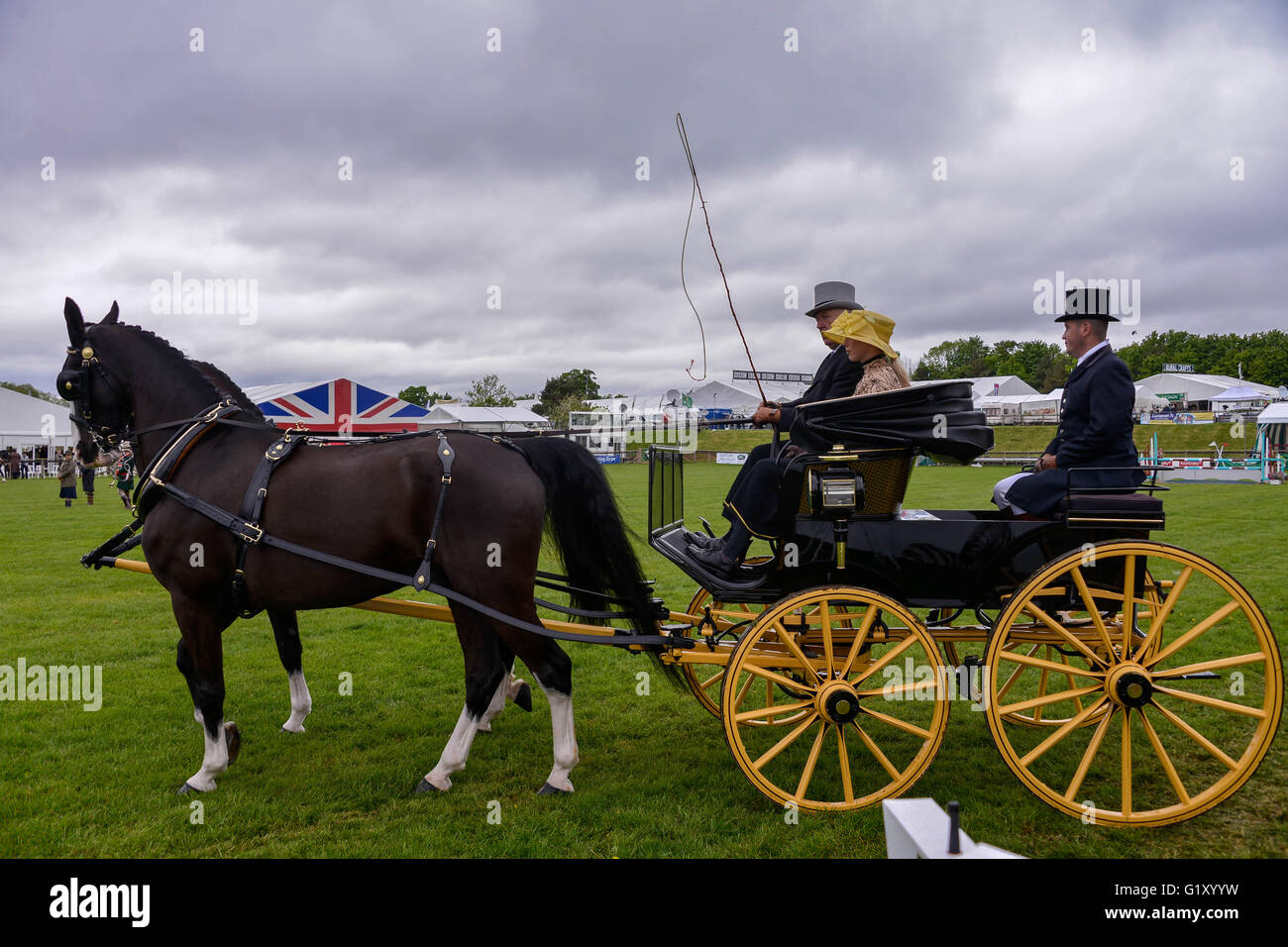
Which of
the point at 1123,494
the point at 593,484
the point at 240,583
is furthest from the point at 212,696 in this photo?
the point at 1123,494

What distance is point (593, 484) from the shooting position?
15.9 ft

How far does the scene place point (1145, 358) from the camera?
3484 inches

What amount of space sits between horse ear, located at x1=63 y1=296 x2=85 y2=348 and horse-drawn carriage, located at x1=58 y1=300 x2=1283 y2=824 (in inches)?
1.2

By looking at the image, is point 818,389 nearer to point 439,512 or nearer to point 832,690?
point 832,690

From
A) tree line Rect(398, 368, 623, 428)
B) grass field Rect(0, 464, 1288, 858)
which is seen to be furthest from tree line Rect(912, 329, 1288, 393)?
grass field Rect(0, 464, 1288, 858)

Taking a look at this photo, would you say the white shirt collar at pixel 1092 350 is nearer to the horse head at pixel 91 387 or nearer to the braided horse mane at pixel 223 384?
the braided horse mane at pixel 223 384

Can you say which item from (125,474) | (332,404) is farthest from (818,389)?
(332,404)

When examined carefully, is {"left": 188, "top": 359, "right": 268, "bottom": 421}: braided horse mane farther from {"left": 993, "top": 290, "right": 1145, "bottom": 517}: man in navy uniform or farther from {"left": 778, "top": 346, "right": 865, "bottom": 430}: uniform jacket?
{"left": 993, "top": 290, "right": 1145, "bottom": 517}: man in navy uniform

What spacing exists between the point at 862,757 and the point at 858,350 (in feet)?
8.28

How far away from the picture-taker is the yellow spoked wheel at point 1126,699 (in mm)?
3762

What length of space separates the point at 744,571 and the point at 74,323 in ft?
14.1

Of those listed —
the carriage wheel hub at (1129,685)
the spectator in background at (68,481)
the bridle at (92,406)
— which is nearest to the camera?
the carriage wheel hub at (1129,685)

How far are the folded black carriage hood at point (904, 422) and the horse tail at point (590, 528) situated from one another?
50.7 inches

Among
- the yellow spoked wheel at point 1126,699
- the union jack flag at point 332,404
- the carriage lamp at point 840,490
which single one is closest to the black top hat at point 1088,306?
the yellow spoked wheel at point 1126,699
